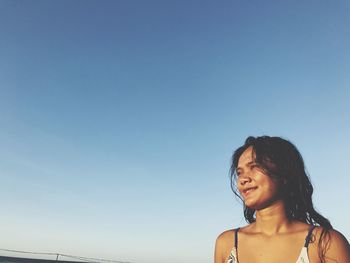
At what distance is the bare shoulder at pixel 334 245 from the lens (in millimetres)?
2947

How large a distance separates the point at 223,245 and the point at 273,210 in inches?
29.6

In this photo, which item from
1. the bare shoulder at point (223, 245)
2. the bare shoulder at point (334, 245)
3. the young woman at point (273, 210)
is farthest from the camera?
the bare shoulder at point (223, 245)

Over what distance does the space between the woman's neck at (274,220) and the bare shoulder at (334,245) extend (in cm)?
42

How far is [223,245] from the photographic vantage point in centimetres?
384

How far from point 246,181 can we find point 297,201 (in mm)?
690

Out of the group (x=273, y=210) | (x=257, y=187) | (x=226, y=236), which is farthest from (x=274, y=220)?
(x=226, y=236)

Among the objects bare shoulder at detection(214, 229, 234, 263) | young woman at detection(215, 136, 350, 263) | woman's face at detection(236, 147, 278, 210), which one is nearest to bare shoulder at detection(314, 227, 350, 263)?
young woman at detection(215, 136, 350, 263)

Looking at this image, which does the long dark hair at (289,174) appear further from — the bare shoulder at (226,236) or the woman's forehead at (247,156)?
the bare shoulder at (226,236)

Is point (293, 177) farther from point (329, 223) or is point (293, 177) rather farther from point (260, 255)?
point (260, 255)

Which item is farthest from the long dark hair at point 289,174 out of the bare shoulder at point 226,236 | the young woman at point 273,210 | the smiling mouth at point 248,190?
the bare shoulder at point 226,236

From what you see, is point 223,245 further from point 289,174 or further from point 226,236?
point 289,174

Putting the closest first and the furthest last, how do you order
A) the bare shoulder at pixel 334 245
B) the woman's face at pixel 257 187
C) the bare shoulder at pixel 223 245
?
the bare shoulder at pixel 334 245 → the woman's face at pixel 257 187 → the bare shoulder at pixel 223 245

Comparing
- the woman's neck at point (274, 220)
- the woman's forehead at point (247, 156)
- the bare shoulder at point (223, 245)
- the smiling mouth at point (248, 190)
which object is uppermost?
the woman's forehead at point (247, 156)

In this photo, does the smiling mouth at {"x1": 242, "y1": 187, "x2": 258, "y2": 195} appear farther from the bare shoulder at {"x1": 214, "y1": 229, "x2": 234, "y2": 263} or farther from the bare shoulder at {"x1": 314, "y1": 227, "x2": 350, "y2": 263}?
the bare shoulder at {"x1": 314, "y1": 227, "x2": 350, "y2": 263}
